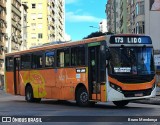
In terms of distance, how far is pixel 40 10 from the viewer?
421 ft

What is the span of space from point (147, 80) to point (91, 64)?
259 centimetres

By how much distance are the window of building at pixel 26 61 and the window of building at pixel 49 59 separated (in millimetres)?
2348

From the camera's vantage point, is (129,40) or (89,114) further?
(129,40)

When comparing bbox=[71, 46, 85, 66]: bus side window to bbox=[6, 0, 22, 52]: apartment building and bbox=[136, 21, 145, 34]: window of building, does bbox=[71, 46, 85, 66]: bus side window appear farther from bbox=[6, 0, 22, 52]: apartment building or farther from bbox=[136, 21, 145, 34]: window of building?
bbox=[6, 0, 22, 52]: apartment building

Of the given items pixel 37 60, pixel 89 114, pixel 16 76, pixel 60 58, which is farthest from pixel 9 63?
pixel 89 114

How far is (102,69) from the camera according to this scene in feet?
63.3

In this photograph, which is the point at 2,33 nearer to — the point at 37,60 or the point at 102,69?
the point at 37,60

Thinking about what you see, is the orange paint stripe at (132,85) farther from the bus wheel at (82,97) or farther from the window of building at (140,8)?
the window of building at (140,8)

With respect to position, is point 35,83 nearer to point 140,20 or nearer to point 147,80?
point 147,80

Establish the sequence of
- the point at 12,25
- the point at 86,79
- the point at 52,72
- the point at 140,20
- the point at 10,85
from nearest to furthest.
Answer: the point at 86,79 < the point at 52,72 < the point at 10,85 < the point at 140,20 < the point at 12,25

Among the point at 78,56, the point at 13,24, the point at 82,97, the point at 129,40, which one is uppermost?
the point at 13,24

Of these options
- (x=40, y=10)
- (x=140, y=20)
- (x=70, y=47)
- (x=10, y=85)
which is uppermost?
(x=40, y=10)

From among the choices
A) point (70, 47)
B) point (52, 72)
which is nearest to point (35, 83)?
point (52, 72)

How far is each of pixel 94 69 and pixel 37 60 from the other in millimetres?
5987
